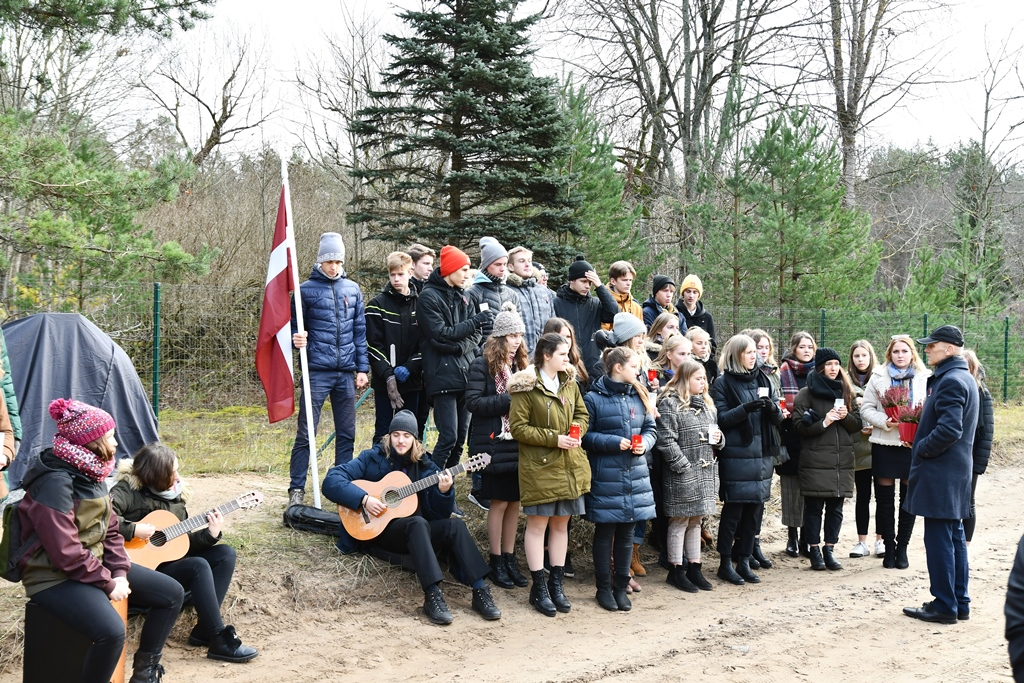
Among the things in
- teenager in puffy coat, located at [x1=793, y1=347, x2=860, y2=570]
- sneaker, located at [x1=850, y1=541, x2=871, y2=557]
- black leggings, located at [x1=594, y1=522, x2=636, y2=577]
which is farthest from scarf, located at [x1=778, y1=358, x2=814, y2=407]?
black leggings, located at [x1=594, y1=522, x2=636, y2=577]

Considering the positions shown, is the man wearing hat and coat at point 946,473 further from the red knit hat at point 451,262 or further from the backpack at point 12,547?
the backpack at point 12,547

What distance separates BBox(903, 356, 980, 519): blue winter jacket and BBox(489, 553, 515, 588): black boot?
3.06 m

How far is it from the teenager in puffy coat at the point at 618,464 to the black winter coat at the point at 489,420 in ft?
2.01

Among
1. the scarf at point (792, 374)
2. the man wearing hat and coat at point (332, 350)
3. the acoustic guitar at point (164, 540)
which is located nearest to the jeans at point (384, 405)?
the man wearing hat and coat at point (332, 350)

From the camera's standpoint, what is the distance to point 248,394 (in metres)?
12.4

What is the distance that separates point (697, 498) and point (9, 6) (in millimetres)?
7299

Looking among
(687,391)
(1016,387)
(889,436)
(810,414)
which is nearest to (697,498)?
(687,391)

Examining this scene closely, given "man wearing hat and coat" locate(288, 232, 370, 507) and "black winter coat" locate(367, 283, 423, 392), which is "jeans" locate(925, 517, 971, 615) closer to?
"black winter coat" locate(367, 283, 423, 392)

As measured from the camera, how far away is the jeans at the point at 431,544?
6180 mm

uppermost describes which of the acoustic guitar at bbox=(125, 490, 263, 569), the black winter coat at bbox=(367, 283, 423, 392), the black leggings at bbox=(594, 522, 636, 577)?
the black winter coat at bbox=(367, 283, 423, 392)

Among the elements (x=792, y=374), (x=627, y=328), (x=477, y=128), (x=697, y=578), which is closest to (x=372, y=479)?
(x=627, y=328)

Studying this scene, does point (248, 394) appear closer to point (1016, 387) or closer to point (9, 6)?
point (9, 6)

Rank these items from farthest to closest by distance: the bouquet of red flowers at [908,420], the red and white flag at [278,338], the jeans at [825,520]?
the jeans at [825,520]
the bouquet of red flowers at [908,420]
the red and white flag at [278,338]

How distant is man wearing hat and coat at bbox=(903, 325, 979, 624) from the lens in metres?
6.30
